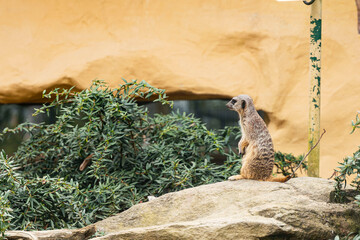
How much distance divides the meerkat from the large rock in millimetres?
78

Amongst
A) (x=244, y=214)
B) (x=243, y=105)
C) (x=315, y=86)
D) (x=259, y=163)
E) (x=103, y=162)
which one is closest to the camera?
(x=244, y=214)

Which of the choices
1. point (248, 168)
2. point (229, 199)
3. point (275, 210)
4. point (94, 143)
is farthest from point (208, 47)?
point (275, 210)

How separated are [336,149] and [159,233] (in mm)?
2626

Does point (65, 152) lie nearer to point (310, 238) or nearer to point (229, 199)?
point (229, 199)

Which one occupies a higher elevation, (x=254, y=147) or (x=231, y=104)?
(x=231, y=104)

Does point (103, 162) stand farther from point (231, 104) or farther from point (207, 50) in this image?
point (207, 50)

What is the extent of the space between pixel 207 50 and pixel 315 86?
131 cm

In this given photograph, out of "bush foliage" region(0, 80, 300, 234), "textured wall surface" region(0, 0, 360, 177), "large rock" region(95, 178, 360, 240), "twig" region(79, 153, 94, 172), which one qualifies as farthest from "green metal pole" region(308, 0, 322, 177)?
"twig" region(79, 153, 94, 172)

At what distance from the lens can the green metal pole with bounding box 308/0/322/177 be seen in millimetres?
3369

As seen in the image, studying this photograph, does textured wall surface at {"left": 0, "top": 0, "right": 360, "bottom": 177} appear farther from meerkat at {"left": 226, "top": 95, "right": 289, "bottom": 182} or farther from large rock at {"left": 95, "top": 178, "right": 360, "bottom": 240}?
large rock at {"left": 95, "top": 178, "right": 360, "bottom": 240}

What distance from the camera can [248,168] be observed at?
2859mm

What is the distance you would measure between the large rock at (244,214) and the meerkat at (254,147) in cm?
8

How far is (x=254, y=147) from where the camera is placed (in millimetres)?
2877

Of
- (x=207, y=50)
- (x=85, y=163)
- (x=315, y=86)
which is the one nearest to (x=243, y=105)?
(x=315, y=86)
